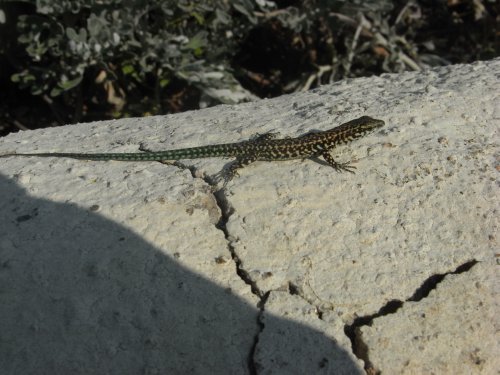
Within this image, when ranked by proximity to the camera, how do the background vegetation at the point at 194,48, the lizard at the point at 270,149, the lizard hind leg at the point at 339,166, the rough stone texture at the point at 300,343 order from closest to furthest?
1. the rough stone texture at the point at 300,343
2. the lizard hind leg at the point at 339,166
3. the lizard at the point at 270,149
4. the background vegetation at the point at 194,48

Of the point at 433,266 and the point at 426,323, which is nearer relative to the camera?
the point at 426,323

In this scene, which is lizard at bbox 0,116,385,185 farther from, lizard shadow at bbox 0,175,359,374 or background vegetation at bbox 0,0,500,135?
background vegetation at bbox 0,0,500,135

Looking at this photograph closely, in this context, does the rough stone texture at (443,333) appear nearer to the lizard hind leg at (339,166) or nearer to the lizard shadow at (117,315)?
the lizard shadow at (117,315)

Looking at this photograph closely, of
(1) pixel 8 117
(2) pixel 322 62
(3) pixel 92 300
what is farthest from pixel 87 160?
(2) pixel 322 62

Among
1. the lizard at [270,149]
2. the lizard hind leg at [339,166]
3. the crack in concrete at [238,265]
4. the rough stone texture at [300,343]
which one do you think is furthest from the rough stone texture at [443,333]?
the lizard at [270,149]

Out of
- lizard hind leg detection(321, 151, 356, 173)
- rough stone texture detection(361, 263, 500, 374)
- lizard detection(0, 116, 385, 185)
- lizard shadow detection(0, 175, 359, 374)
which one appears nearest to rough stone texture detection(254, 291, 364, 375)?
lizard shadow detection(0, 175, 359, 374)

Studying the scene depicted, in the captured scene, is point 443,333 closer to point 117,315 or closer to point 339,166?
point 339,166

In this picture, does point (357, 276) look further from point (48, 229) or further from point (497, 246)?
point (48, 229)
